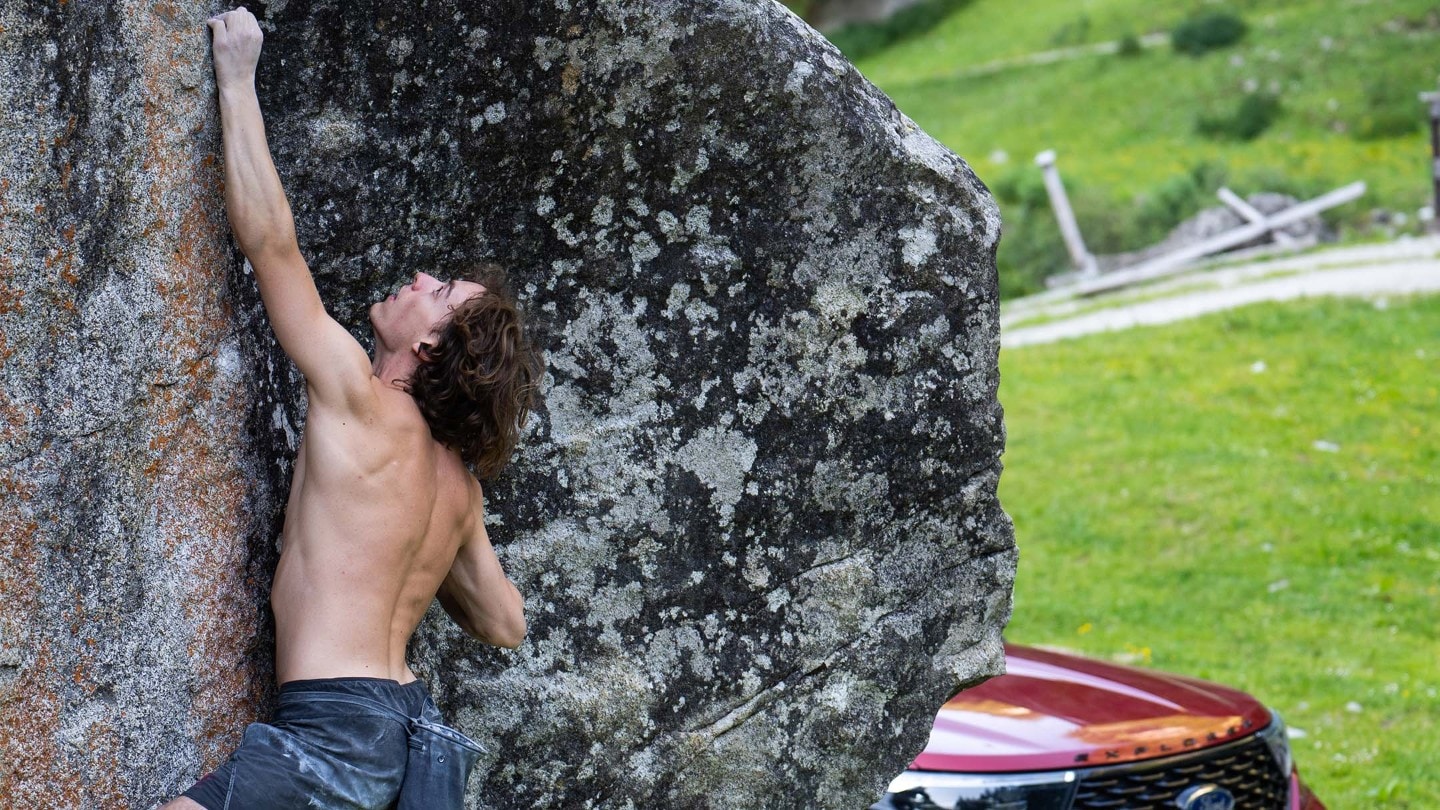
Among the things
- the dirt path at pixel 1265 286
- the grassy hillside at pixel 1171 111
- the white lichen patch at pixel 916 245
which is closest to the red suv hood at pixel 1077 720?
the white lichen patch at pixel 916 245

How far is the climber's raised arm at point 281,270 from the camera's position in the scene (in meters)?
3.07

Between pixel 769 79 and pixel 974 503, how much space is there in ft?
4.45

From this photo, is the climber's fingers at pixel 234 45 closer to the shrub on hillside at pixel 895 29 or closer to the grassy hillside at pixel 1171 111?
the grassy hillside at pixel 1171 111

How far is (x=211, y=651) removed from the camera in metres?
3.27

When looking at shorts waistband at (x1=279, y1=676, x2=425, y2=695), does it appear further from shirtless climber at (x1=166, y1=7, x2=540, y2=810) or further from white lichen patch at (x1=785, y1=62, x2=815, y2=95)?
white lichen patch at (x1=785, y1=62, x2=815, y2=95)

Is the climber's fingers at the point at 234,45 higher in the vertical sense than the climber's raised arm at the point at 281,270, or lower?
higher

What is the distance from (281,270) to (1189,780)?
3.41 metres

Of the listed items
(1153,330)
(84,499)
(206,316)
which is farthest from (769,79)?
(1153,330)

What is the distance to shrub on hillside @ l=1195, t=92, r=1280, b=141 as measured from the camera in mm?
24375

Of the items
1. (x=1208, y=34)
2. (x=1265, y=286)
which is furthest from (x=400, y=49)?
(x=1208, y=34)

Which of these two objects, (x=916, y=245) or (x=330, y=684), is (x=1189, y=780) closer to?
(x=916, y=245)

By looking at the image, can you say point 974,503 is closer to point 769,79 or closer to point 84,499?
point 769,79

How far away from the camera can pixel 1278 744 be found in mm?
5016

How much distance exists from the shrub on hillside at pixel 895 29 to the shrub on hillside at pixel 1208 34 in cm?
1008
